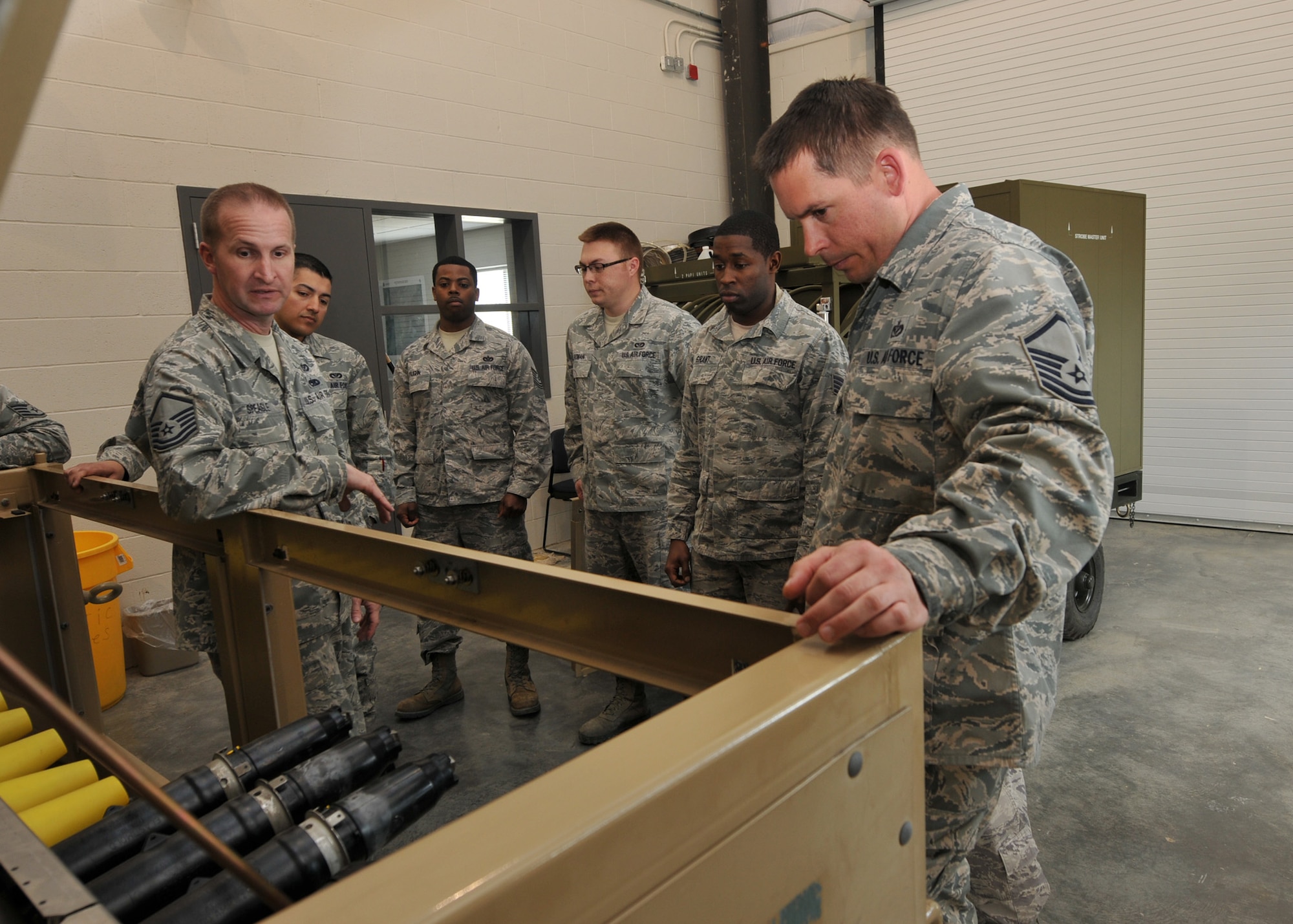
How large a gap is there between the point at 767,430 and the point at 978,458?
4.94 feet

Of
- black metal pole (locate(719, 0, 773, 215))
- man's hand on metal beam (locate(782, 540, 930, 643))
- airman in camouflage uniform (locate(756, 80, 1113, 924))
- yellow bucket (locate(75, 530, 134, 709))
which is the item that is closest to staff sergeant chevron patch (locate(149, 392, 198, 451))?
airman in camouflage uniform (locate(756, 80, 1113, 924))

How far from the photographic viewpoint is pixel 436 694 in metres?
3.21

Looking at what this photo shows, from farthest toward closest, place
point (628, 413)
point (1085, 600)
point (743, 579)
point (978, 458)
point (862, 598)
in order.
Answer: point (1085, 600), point (628, 413), point (743, 579), point (978, 458), point (862, 598)

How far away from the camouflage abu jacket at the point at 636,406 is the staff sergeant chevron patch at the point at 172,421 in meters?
1.63

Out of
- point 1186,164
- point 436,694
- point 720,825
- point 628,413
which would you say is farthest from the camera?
point 1186,164

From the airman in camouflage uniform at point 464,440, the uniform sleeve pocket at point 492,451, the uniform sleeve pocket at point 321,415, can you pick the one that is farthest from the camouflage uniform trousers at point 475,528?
the uniform sleeve pocket at point 321,415

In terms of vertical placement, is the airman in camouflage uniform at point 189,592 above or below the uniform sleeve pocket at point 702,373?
below

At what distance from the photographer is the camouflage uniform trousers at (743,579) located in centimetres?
253

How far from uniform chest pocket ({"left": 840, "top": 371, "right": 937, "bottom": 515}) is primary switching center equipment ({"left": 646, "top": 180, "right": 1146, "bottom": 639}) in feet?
7.24

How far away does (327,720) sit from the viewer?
1.07 m

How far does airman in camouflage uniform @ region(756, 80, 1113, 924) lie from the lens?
869 millimetres

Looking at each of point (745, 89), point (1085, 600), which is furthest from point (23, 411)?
point (745, 89)

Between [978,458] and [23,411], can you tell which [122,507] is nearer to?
[23,411]

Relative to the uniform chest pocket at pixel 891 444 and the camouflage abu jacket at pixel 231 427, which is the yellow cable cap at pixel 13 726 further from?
the uniform chest pocket at pixel 891 444
